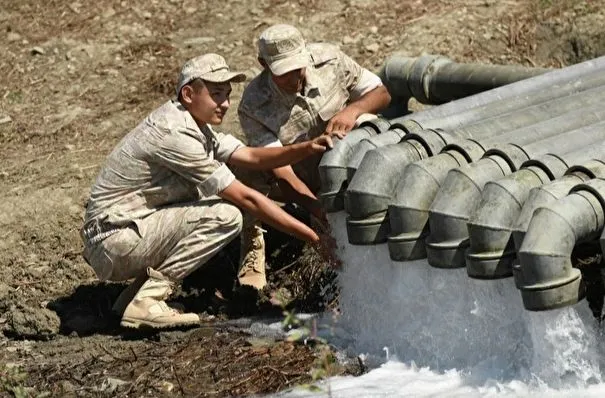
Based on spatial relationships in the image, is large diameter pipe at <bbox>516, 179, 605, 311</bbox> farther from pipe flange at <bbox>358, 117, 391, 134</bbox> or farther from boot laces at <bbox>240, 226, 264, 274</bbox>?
boot laces at <bbox>240, 226, 264, 274</bbox>

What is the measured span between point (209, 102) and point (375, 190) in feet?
3.57

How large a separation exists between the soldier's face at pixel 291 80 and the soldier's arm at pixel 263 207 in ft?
2.43

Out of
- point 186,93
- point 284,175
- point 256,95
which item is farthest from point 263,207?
point 256,95

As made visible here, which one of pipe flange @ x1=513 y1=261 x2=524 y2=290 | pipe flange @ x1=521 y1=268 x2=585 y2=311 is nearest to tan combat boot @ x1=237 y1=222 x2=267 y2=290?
pipe flange @ x1=513 y1=261 x2=524 y2=290

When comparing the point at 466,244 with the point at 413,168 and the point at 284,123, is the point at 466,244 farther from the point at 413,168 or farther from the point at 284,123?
the point at 284,123

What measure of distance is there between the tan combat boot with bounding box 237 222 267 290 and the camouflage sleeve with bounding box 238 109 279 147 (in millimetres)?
458

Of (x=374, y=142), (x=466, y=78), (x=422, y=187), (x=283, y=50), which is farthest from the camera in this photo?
(x=466, y=78)

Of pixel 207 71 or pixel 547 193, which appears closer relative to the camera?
pixel 547 193

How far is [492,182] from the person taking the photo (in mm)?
6297

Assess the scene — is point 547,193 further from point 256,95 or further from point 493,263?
point 256,95

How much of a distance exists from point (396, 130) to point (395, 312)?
3.00ft

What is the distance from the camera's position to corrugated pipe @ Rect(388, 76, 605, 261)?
6648mm

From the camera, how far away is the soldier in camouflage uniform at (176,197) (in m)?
7.34

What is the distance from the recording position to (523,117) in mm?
7371
